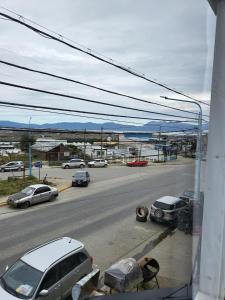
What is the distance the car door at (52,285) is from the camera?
6.94m

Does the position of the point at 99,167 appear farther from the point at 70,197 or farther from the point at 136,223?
the point at 136,223

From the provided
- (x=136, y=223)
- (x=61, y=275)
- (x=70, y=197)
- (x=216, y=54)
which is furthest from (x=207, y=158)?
(x=70, y=197)

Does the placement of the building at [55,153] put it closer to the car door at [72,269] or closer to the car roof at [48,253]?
the car roof at [48,253]

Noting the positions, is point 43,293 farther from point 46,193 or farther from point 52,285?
point 46,193

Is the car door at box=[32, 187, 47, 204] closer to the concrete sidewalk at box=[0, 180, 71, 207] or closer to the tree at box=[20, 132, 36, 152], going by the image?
the concrete sidewalk at box=[0, 180, 71, 207]

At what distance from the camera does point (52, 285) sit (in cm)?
709

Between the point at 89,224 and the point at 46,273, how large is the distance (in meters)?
7.32

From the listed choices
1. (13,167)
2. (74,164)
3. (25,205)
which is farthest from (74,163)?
(25,205)

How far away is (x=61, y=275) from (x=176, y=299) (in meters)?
5.70

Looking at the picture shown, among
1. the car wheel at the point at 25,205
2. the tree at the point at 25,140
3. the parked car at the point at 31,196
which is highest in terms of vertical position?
the tree at the point at 25,140

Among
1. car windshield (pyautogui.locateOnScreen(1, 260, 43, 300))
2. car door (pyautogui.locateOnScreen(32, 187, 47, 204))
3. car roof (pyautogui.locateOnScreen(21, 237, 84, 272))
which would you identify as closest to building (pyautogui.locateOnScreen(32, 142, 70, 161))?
car door (pyautogui.locateOnScreen(32, 187, 47, 204))

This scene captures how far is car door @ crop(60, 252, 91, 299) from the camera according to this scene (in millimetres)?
7242

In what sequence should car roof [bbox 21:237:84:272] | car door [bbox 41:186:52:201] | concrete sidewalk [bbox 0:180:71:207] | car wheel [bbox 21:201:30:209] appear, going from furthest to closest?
concrete sidewalk [bbox 0:180:71:207]
car door [bbox 41:186:52:201]
car wheel [bbox 21:201:30:209]
car roof [bbox 21:237:84:272]

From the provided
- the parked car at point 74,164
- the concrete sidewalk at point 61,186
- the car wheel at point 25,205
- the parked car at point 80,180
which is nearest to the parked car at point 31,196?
the car wheel at point 25,205
